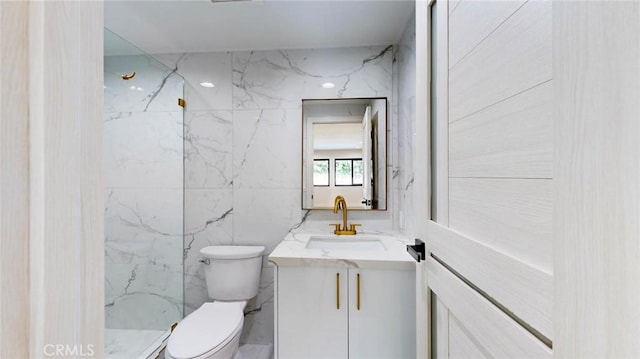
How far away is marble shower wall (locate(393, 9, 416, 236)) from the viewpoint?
1700 millimetres

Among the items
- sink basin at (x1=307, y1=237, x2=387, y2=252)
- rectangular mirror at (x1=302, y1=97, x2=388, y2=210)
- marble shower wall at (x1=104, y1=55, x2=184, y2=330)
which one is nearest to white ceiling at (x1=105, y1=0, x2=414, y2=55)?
marble shower wall at (x1=104, y1=55, x2=184, y2=330)

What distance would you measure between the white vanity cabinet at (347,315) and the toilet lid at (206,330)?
0.29 m

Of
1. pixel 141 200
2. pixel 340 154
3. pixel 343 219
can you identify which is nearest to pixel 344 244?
pixel 343 219

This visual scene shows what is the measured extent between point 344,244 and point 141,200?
1.43m

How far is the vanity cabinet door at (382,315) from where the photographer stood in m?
1.42

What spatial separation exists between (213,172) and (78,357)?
1890mm

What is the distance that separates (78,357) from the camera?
331 mm

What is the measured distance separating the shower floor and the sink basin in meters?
1.20

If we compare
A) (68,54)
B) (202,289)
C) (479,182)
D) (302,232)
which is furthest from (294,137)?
(68,54)

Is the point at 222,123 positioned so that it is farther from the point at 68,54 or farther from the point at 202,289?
the point at 68,54

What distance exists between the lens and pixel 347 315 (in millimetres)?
1442

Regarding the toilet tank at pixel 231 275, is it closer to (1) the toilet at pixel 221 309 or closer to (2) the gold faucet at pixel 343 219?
(1) the toilet at pixel 221 309

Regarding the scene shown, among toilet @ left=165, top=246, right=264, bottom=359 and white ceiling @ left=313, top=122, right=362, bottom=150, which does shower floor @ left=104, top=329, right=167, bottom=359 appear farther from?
white ceiling @ left=313, top=122, right=362, bottom=150

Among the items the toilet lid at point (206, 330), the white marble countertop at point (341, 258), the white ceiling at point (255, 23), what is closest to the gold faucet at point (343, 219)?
the white marble countertop at point (341, 258)
